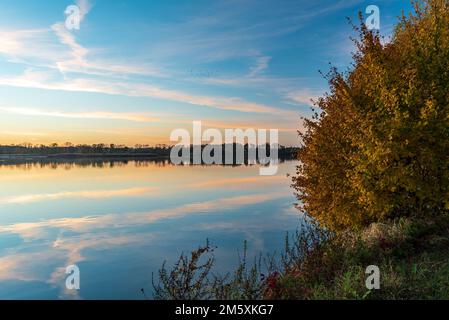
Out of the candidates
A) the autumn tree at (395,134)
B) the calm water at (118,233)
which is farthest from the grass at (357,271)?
the calm water at (118,233)

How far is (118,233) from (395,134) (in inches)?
776

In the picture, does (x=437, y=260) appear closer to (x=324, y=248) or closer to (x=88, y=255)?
(x=324, y=248)

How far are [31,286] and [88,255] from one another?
4.65 metres

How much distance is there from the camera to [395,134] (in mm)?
12438

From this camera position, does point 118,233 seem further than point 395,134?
Yes

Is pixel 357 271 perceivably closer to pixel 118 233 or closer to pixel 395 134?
pixel 395 134

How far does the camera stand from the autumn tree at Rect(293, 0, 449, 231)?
498 inches

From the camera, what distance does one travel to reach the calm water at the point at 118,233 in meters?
17.7

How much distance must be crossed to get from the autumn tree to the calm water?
7.14 meters

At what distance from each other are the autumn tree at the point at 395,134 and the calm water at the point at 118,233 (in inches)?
281

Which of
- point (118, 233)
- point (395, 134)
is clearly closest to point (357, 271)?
point (395, 134)

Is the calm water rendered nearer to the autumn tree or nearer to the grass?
the grass

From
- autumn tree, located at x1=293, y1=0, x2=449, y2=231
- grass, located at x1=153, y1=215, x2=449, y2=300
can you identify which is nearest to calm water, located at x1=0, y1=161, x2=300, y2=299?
grass, located at x1=153, y1=215, x2=449, y2=300

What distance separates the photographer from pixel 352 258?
447 inches
